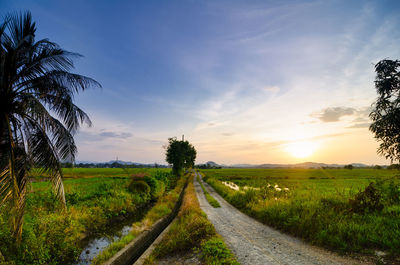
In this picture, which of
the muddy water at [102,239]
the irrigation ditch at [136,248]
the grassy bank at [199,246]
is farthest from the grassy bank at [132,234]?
the grassy bank at [199,246]

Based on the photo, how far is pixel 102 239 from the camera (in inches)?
362

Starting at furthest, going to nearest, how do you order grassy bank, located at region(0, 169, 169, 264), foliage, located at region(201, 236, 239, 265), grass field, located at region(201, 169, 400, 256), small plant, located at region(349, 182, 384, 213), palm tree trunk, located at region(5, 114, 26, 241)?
1. small plant, located at region(349, 182, 384, 213)
2. grass field, located at region(201, 169, 400, 256)
3. grassy bank, located at region(0, 169, 169, 264)
4. foliage, located at region(201, 236, 239, 265)
5. palm tree trunk, located at region(5, 114, 26, 241)

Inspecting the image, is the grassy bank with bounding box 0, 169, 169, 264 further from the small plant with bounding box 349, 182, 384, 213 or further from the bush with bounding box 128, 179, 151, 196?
the small plant with bounding box 349, 182, 384, 213

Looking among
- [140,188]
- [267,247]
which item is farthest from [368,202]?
[140,188]

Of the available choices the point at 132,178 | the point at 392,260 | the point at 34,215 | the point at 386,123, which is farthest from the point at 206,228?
the point at 132,178

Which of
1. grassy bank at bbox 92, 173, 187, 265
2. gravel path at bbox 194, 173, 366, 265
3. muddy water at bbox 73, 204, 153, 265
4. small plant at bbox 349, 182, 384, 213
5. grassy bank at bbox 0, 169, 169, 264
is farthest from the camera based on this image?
small plant at bbox 349, 182, 384, 213

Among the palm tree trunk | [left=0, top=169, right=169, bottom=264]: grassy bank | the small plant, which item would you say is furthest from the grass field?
the palm tree trunk

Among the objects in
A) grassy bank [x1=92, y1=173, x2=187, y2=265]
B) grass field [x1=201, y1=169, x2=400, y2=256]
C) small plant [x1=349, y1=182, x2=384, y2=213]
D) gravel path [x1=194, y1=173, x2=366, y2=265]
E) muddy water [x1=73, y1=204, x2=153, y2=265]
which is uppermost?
small plant [x1=349, y1=182, x2=384, y2=213]

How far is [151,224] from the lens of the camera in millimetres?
10844

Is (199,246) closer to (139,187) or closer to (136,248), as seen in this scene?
(136,248)

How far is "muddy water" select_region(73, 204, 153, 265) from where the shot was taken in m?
7.46

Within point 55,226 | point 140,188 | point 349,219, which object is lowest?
point 140,188

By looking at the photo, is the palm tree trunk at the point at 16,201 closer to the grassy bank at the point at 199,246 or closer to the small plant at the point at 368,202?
the grassy bank at the point at 199,246

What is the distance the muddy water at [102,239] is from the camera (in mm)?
7462
